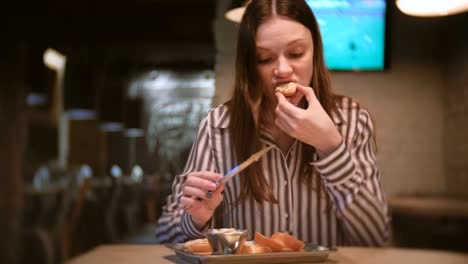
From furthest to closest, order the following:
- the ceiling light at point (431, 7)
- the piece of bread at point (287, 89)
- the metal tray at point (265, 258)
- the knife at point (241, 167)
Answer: the ceiling light at point (431, 7) → the piece of bread at point (287, 89) → the knife at point (241, 167) → the metal tray at point (265, 258)

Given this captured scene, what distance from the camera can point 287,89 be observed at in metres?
1.07

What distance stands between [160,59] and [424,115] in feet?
2.09

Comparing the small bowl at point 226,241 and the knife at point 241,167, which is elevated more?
the knife at point 241,167

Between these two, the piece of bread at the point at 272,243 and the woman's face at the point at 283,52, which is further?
the woman's face at the point at 283,52

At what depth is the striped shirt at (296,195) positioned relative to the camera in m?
1.06

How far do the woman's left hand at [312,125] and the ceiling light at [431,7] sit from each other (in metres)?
0.37

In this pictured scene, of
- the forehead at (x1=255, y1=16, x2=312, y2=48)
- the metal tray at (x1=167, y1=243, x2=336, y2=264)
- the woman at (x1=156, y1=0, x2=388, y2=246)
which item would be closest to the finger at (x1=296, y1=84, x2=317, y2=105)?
the woman at (x1=156, y1=0, x2=388, y2=246)

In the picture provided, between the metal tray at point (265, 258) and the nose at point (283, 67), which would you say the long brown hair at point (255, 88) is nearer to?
the nose at point (283, 67)

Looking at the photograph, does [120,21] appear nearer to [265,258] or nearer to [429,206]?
[265,258]

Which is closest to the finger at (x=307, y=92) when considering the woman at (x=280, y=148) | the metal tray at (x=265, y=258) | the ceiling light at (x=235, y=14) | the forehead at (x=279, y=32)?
the woman at (x=280, y=148)

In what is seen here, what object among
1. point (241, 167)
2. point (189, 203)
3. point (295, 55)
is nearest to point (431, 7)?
point (295, 55)

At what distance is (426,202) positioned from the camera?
117cm

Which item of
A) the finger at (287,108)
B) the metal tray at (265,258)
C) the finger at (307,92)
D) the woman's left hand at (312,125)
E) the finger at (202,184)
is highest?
the finger at (307,92)

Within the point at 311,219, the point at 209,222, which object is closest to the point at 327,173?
the point at 311,219
